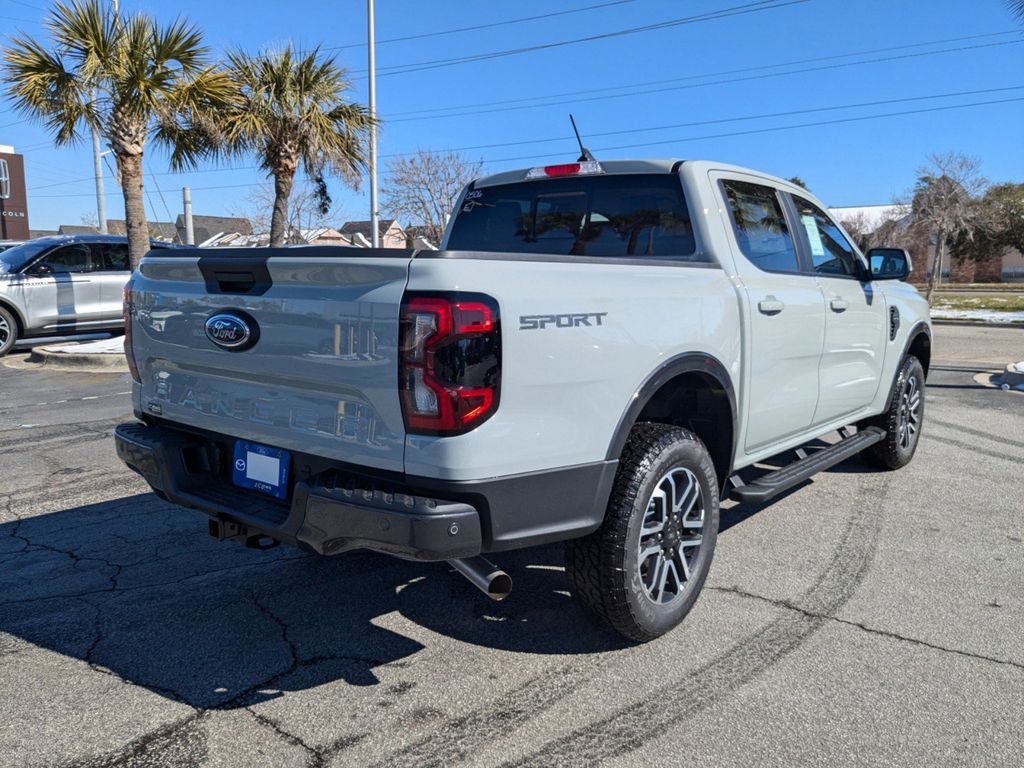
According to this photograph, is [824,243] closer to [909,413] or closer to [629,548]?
[909,413]

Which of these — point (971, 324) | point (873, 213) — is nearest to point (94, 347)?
point (971, 324)

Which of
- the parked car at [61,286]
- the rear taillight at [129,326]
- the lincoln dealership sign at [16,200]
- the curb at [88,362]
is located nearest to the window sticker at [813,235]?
the rear taillight at [129,326]

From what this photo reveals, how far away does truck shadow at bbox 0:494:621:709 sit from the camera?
312 centimetres

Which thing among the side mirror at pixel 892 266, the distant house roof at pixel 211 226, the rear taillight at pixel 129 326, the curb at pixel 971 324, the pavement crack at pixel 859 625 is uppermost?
the distant house roof at pixel 211 226

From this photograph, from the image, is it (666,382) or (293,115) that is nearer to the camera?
(666,382)

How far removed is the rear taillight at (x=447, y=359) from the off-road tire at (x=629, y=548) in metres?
0.77

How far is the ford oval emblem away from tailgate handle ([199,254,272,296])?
0.09 m

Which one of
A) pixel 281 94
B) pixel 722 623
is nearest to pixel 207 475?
pixel 722 623

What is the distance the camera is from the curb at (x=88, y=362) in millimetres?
11422

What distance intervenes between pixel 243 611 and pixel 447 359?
1.83m

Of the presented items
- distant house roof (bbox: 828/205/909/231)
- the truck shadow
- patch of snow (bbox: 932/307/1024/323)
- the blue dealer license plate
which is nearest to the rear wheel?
the truck shadow

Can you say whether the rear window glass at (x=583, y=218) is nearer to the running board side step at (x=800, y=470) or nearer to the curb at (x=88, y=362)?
the running board side step at (x=800, y=470)

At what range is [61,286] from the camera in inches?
507

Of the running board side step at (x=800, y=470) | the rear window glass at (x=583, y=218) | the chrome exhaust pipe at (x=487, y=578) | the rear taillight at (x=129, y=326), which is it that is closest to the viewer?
the chrome exhaust pipe at (x=487, y=578)
